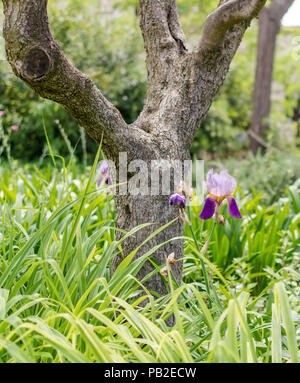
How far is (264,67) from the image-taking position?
692 centimetres

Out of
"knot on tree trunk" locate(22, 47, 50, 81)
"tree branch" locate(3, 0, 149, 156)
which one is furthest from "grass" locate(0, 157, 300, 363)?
"knot on tree trunk" locate(22, 47, 50, 81)

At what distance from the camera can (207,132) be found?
23.9 feet

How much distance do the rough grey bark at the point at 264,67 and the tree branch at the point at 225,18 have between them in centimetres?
502

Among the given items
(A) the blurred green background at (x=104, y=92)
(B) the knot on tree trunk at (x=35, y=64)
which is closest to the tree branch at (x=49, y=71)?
(B) the knot on tree trunk at (x=35, y=64)

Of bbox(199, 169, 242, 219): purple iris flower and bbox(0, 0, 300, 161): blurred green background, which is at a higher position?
bbox(0, 0, 300, 161): blurred green background

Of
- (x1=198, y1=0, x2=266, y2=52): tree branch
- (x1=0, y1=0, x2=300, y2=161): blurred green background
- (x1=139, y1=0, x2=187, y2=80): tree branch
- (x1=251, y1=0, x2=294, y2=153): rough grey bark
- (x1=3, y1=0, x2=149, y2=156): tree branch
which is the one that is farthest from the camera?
(x1=251, y1=0, x2=294, y2=153): rough grey bark

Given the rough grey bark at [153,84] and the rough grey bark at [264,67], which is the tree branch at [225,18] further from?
the rough grey bark at [264,67]

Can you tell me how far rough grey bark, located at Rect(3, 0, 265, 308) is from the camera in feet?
4.76

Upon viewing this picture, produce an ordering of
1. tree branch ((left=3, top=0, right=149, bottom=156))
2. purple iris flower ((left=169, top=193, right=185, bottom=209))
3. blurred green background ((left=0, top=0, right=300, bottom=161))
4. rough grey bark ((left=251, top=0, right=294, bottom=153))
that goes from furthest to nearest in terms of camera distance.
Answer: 1. rough grey bark ((left=251, top=0, right=294, bottom=153))
2. blurred green background ((left=0, top=0, right=300, bottom=161))
3. purple iris flower ((left=169, top=193, right=185, bottom=209))
4. tree branch ((left=3, top=0, right=149, bottom=156))

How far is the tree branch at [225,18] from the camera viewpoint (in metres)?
1.69

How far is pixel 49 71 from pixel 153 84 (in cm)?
71

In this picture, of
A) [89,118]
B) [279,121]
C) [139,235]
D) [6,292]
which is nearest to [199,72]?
[89,118]

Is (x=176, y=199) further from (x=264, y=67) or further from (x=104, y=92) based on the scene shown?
(x=264, y=67)

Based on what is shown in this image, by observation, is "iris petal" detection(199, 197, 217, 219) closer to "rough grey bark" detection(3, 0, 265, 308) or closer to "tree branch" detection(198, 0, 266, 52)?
"rough grey bark" detection(3, 0, 265, 308)
